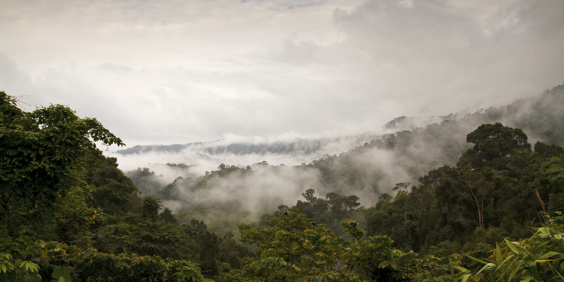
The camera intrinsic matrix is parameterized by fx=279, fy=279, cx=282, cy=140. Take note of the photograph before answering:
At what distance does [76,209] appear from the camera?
5.84 meters

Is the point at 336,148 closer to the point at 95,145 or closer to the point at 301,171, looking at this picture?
the point at 301,171

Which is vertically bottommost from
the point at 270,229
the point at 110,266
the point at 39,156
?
the point at 270,229

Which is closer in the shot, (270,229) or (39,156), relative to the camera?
(39,156)

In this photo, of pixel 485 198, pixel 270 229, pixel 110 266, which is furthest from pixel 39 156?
pixel 485 198

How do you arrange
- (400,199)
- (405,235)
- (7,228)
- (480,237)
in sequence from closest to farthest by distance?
(7,228), (480,237), (405,235), (400,199)

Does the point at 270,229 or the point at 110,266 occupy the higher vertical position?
the point at 110,266

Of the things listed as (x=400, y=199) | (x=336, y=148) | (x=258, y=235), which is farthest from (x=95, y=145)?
(x=336, y=148)

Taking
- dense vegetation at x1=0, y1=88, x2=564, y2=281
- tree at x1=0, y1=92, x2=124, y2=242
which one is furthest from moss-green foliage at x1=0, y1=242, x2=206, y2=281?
tree at x1=0, y1=92, x2=124, y2=242

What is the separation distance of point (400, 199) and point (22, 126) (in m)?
39.2

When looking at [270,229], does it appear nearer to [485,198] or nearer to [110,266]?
[110,266]

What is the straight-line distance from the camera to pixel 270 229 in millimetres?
12102

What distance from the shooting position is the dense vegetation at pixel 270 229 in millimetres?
3574

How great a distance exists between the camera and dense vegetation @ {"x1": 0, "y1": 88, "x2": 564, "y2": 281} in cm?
357

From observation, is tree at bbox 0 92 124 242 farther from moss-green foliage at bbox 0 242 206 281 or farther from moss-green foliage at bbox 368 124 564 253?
moss-green foliage at bbox 368 124 564 253
